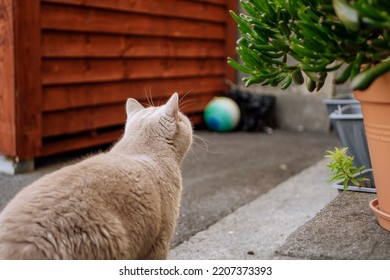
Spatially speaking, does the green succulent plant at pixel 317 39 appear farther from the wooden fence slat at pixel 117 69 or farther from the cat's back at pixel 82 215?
the wooden fence slat at pixel 117 69

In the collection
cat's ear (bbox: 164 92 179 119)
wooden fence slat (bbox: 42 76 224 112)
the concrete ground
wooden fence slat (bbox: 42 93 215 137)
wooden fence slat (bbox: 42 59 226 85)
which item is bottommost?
the concrete ground

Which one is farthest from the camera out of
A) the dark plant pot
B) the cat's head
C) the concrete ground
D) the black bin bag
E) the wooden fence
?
the black bin bag

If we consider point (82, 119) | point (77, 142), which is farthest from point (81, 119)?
point (77, 142)

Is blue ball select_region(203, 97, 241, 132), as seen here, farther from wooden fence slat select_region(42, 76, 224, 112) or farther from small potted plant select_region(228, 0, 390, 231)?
small potted plant select_region(228, 0, 390, 231)

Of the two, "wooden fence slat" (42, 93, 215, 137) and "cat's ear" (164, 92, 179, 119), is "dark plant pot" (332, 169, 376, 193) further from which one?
"wooden fence slat" (42, 93, 215, 137)

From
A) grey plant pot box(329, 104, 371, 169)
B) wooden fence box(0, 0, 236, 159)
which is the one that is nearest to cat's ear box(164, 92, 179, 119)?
grey plant pot box(329, 104, 371, 169)

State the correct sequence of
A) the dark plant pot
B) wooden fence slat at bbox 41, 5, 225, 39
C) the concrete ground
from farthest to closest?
wooden fence slat at bbox 41, 5, 225, 39, the concrete ground, the dark plant pot

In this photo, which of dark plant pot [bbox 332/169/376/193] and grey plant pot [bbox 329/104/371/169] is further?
grey plant pot [bbox 329/104/371/169]

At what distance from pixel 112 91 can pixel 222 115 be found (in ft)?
5.33

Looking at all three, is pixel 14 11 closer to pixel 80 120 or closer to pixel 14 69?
pixel 14 69

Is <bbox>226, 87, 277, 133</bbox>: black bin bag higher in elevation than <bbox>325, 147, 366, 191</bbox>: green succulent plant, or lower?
lower

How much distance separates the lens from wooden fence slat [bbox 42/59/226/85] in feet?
13.2

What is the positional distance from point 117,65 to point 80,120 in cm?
71
